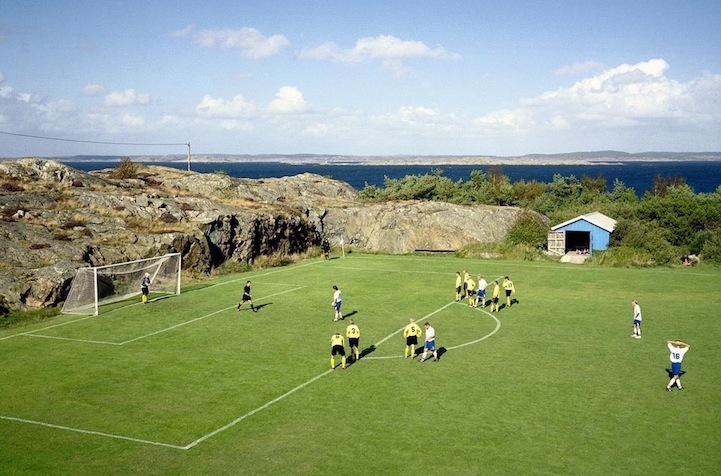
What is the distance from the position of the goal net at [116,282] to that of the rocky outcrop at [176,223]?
3.78 ft

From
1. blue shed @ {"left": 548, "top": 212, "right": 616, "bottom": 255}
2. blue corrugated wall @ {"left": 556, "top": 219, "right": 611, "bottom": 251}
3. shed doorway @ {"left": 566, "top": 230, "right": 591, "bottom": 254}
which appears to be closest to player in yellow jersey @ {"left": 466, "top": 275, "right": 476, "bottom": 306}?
blue shed @ {"left": 548, "top": 212, "right": 616, "bottom": 255}

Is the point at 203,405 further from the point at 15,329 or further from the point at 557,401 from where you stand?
the point at 15,329

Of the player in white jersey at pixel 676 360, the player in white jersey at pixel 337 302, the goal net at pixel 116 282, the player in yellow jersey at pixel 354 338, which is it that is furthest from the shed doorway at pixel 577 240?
the player in yellow jersey at pixel 354 338

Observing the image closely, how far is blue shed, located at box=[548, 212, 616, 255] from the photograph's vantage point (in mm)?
53812

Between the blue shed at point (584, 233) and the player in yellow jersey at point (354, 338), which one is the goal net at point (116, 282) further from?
the blue shed at point (584, 233)

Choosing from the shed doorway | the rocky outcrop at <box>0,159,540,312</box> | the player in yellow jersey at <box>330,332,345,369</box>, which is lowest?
the player in yellow jersey at <box>330,332,345,369</box>

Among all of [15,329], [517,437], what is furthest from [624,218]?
[15,329]

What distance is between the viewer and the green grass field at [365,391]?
57.1 ft

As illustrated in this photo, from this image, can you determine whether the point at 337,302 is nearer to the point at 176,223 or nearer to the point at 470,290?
the point at 470,290

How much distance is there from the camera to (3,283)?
35.2 metres

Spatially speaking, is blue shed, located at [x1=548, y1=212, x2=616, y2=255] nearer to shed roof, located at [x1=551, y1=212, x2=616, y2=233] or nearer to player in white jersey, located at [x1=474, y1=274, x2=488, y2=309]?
shed roof, located at [x1=551, y1=212, x2=616, y2=233]

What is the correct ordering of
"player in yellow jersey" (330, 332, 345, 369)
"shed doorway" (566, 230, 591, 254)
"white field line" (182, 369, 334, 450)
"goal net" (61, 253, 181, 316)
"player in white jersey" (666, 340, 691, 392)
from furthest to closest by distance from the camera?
"shed doorway" (566, 230, 591, 254), "goal net" (61, 253, 181, 316), "player in yellow jersey" (330, 332, 345, 369), "player in white jersey" (666, 340, 691, 392), "white field line" (182, 369, 334, 450)

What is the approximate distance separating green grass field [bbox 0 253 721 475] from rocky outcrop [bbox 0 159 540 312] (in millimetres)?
6708

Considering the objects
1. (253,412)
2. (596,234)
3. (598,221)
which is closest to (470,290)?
(253,412)
